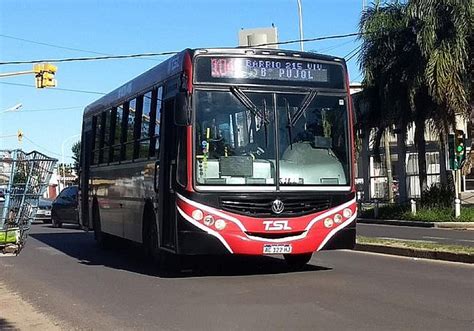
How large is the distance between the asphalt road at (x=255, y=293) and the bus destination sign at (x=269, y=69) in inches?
125

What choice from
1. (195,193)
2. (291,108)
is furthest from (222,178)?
(291,108)

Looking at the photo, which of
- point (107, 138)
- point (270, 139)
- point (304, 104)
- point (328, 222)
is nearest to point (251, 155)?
point (270, 139)

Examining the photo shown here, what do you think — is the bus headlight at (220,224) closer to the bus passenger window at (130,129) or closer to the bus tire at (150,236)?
the bus tire at (150,236)

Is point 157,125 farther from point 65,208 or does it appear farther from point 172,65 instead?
point 65,208

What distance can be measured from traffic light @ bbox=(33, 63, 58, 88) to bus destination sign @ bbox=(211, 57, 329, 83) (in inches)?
732

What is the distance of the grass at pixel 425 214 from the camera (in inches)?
1057

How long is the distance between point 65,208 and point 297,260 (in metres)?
16.7

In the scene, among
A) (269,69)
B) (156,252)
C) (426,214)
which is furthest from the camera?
(426,214)

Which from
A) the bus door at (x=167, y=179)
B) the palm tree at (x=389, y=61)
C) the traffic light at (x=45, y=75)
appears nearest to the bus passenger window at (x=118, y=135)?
the bus door at (x=167, y=179)

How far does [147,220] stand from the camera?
12633 mm

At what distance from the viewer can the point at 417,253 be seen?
44.8 ft

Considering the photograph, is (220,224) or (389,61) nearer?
(220,224)

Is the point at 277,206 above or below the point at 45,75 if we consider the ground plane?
below

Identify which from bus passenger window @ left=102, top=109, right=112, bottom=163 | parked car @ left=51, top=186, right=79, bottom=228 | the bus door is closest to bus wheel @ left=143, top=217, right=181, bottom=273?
the bus door
